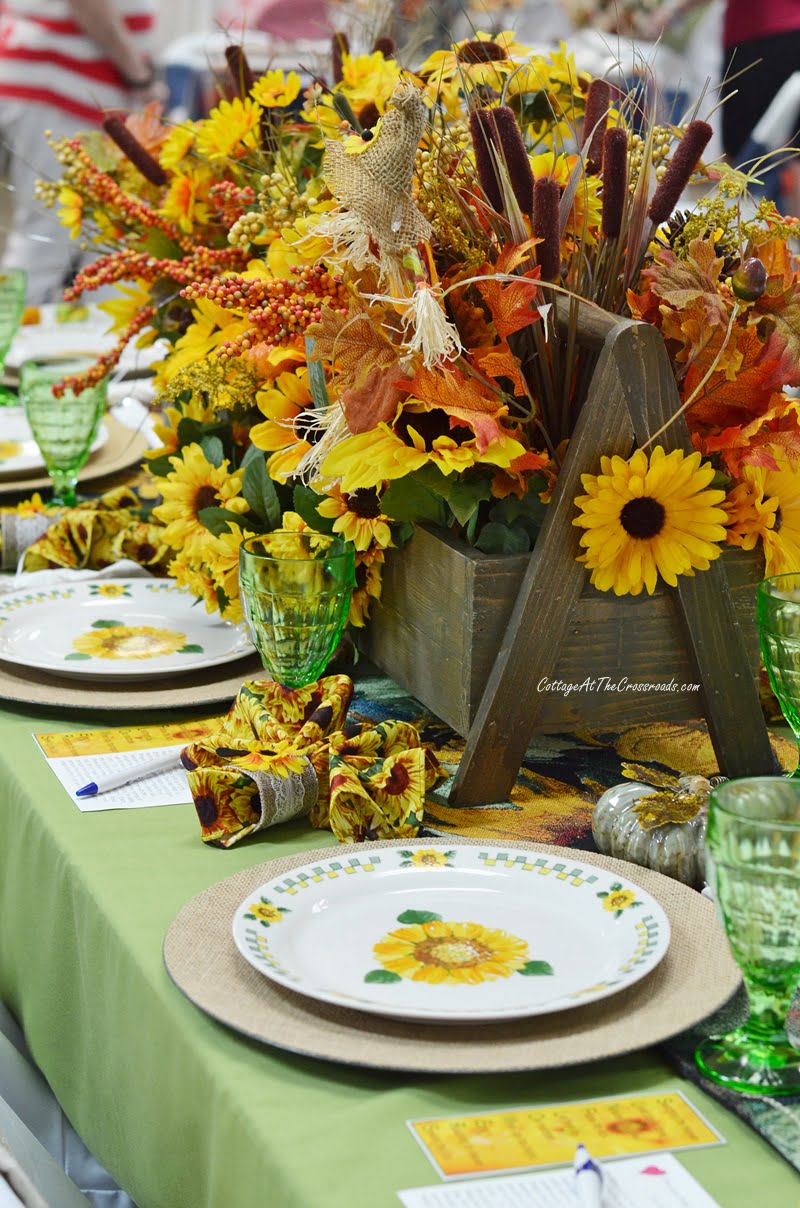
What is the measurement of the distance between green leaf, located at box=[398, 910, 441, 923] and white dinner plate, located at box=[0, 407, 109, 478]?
1.12 m

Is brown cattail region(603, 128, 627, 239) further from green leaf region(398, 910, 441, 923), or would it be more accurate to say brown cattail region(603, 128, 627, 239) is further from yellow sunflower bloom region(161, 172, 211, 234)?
yellow sunflower bloom region(161, 172, 211, 234)

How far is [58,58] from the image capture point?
4031 mm

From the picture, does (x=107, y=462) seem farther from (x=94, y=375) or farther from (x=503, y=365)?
(x=503, y=365)

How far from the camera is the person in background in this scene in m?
3.90

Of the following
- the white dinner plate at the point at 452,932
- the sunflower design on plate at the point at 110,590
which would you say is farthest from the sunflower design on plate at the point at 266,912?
the sunflower design on plate at the point at 110,590

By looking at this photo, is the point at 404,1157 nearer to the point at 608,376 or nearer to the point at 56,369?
the point at 608,376

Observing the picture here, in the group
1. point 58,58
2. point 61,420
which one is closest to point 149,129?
point 61,420

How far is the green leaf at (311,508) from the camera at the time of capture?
3.85 ft

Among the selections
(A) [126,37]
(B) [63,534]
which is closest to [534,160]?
(B) [63,534]

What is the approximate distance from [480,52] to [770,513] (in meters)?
0.53

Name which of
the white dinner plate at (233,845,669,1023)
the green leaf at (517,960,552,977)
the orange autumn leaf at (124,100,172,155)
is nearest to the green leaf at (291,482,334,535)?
the white dinner plate at (233,845,669,1023)

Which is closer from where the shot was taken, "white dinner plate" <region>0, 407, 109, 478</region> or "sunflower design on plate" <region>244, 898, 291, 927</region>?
"sunflower design on plate" <region>244, 898, 291, 927</region>

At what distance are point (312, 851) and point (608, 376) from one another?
37cm

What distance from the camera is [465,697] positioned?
108 centimetres
